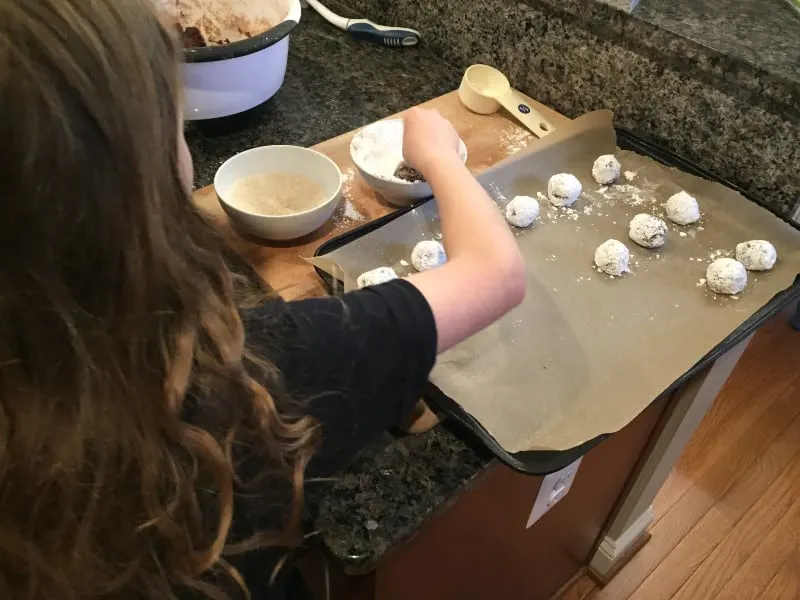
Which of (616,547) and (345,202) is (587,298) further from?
(616,547)

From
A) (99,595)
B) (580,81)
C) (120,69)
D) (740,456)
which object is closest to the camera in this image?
(120,69)

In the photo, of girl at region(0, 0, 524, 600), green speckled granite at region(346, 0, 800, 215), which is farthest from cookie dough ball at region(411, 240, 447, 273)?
green speckled granite at region(346, 0, 800, 215)

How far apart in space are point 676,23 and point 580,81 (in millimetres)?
159

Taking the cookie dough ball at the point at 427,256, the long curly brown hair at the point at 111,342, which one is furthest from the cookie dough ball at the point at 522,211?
the long curly brown hair at the point at 111,342

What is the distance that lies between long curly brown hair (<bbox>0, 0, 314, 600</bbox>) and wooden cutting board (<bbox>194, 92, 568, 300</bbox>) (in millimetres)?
234

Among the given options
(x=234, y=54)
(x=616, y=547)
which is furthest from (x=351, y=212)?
(x=616, y=547)

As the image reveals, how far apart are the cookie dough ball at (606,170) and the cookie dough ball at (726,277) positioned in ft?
0.63

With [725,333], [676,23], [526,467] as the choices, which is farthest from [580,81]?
[526,467]

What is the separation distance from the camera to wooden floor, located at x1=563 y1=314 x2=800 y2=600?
1441 mm

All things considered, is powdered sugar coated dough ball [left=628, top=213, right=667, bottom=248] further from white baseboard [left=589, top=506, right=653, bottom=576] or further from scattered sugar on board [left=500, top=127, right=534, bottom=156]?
white baseboard [left=589, top=506, right=653, bottom=576]

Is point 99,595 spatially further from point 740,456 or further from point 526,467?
point 740,456

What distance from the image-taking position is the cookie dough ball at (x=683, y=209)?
94 centimetres

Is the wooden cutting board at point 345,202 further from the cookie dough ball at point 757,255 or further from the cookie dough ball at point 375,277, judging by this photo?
the cookie dough ball at point 757,255

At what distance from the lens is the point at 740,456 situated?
1.66 m
